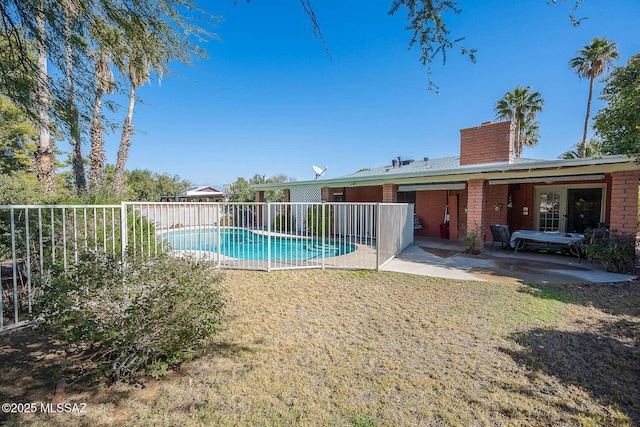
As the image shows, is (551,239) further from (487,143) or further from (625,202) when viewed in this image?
(487,143)

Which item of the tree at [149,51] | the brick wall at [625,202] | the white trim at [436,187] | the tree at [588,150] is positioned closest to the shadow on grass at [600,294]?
the brick wall at [625,202]

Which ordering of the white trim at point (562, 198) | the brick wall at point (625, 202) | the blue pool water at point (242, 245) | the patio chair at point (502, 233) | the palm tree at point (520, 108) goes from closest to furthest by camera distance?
the brick wall at point (625, 202)
the blue pool water at point (242, 245)
the patio chair at point (502, 233)
the white trim at point (562, 198)
the palm tree at point (520, 108)

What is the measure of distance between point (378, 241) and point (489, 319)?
137 inches

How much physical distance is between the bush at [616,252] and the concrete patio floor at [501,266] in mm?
305

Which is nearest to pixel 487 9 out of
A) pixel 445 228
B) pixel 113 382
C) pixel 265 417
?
pixel 265 417

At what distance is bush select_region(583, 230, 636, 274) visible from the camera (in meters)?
7.09

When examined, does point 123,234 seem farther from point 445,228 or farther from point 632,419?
point 445,228

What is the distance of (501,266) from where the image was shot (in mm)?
8039

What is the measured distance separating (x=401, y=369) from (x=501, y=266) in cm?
673

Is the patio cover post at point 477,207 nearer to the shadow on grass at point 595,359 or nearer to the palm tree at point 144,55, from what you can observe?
the shadow on grass at point 595,359

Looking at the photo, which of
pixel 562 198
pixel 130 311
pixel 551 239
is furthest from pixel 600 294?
pixel 562 198

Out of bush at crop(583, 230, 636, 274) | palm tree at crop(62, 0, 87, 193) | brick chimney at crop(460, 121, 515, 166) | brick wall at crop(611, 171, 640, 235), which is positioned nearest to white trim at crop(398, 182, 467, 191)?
brick chimney at crop(460, 121, 515, 166)

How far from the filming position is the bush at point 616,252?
7094mm

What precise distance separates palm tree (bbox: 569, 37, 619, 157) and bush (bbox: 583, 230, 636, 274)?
62.0ft
